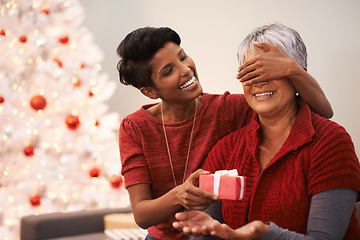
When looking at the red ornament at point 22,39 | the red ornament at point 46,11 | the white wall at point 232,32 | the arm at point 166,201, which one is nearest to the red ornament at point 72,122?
the red ornament at point 22,39

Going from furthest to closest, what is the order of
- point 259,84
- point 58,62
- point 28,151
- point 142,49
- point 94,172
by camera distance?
point 94,172, point 58,62, point 28,151, point 142,49, point 259,84

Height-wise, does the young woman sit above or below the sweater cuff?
above

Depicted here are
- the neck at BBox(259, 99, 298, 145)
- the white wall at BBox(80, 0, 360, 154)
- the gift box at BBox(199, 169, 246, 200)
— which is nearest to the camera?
the gift box at BBox(199, 169, 246, 200)

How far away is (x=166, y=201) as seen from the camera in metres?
1.51

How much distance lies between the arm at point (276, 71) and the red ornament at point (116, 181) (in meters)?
2.62

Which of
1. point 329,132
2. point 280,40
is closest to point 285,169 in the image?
point 329,132

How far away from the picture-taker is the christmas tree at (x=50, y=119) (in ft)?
11.7

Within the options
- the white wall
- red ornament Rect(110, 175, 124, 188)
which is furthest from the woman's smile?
red ornament Rect(110, 175, 124, 188)

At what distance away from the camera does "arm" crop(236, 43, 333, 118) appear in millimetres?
1352

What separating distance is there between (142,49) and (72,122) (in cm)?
210

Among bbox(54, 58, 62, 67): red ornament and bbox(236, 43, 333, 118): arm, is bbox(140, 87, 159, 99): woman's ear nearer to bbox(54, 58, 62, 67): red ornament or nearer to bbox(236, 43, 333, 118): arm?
bbox(236, 43, 333, 118): arm

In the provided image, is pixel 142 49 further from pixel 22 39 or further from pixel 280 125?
pixel 22 39

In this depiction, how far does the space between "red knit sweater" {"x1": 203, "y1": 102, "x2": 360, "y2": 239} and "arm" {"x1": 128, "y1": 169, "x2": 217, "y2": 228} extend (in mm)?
163

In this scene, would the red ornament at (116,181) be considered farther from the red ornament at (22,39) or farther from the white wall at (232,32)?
the red ornament at (22,39)
